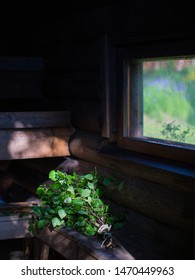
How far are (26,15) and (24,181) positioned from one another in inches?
70.8

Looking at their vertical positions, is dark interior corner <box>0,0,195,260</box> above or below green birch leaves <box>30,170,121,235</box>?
above

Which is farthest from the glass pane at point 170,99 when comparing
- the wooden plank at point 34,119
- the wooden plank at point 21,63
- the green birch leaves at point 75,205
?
the wooden plank at point 21,63

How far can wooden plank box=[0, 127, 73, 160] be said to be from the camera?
4234mm

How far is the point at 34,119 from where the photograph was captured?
14.3 ft

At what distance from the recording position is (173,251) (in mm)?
3078

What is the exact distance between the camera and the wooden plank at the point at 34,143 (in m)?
4.23

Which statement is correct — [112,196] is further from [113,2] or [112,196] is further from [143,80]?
[113,2]

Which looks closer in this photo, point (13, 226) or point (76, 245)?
point (76, 245)

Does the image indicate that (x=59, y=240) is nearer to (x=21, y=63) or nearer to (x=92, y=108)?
(x=92, y=108)

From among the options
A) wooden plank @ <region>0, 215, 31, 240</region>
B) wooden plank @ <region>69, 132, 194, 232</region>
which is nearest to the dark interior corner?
wooden plank @ <region>69, 132, 194, 232</region>

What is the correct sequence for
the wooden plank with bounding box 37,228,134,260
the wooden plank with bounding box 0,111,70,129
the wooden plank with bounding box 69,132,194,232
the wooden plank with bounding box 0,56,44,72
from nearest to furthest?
the wooden plank with bounding box 37,228,134,260 < the wooden plank with bounding box 69,132,194,232 < the wooden plank with bounding box 0,111,70,129 < the wooden plank with bounding box 0,56,44,72

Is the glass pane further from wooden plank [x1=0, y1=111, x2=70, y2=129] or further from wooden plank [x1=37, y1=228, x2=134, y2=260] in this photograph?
wooden plank [x1=0, y1=111, x2=70, y2=129]

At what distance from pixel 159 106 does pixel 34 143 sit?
1304 mm

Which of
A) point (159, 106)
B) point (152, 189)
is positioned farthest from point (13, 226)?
point (159, 106)
